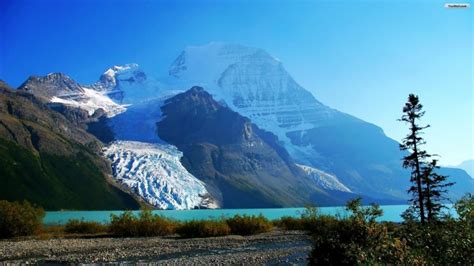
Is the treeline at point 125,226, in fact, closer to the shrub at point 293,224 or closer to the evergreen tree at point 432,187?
the shrub at point 293,224

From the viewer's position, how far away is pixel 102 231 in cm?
5156

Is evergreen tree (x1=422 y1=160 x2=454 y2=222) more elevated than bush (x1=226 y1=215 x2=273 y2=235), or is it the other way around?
evergreen tree (x1=422 y1=160 x2=454 y2=222)

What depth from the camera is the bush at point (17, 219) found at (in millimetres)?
43188

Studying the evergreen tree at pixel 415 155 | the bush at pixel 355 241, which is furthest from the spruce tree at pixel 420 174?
the bush at pixel 355 241

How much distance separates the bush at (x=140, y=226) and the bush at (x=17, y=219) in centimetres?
754

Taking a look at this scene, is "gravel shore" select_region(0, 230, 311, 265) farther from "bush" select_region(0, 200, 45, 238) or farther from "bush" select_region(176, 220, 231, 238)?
"bush" select_region(0, 200, 45, 238)

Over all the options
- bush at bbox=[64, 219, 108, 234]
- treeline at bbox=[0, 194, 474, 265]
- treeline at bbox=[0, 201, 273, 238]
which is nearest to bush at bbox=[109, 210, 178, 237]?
treeline at bbox=[0, 201, 273, 238]

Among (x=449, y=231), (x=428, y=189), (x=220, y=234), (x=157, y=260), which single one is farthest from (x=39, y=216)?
(x=449, y=231)

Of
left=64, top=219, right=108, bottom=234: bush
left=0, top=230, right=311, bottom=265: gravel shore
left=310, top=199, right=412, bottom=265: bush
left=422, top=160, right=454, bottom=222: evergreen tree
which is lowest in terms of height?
left=0, top=230, right=311, bottom=265: gravel shore

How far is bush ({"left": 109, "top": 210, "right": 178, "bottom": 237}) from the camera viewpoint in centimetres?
4772

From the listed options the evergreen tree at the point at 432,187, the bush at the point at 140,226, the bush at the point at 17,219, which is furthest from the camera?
the bush at the point at 140,226

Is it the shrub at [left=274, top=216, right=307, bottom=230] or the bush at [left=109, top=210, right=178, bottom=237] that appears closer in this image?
the bush at [left=109, top=210, right=178, bottom=237]

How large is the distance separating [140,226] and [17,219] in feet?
37.6

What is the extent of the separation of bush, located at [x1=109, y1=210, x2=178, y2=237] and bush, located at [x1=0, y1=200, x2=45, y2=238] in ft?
24.7
